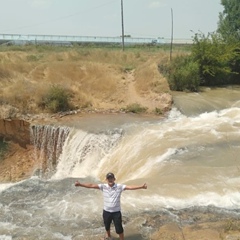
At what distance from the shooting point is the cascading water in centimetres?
781

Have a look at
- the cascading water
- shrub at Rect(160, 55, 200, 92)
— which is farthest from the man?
shrub at Rect(160, 55, 200, 92)

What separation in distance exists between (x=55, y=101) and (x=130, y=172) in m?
Result: 6.54

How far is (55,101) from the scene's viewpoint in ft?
55.1

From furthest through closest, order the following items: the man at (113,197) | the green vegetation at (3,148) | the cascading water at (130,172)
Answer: the green vegetation at (3,148), the cascading water at (130,172), the man at (113,197)

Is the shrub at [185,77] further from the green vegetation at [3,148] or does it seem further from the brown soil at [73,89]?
the green vegetation at [3,148]

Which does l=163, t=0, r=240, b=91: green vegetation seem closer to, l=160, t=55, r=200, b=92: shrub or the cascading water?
l=160, t=55, r=200, b=92: shrub

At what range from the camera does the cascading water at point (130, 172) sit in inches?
307

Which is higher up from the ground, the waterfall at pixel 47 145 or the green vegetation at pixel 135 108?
the green vegetation at pixel 135 108

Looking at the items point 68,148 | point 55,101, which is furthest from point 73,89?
point 68,148

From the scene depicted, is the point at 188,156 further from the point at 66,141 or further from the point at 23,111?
the point at 23,111

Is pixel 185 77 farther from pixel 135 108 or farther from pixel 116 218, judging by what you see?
pixel 116 218

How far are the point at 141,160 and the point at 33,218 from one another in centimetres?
454

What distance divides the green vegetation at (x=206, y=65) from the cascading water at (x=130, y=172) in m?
3.91

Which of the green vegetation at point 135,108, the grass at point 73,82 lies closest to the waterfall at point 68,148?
the grass at point 73,82
